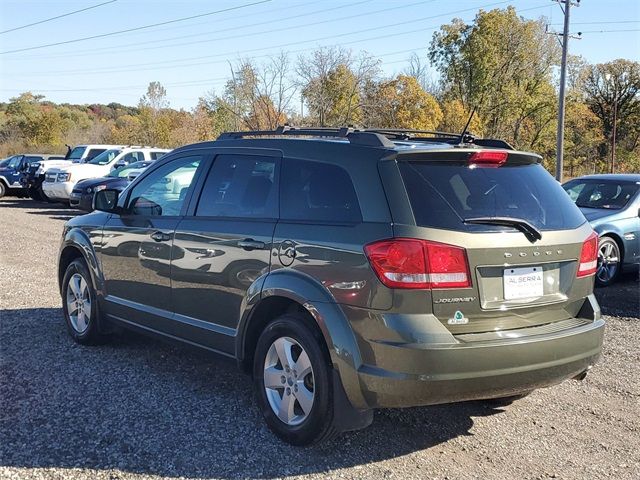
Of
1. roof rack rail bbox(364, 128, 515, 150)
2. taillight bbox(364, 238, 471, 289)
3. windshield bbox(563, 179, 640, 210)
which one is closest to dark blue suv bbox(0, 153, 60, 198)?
windshield bbox(563, 179, 640, 210)

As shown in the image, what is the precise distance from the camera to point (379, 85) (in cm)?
3744

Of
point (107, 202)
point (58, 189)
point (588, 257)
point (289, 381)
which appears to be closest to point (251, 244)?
point (289, 381)

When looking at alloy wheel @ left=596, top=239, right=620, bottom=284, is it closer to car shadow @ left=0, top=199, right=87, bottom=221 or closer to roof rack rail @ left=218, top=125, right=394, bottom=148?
roof rack rail @ left=218, top=125, right=394, bottom=148

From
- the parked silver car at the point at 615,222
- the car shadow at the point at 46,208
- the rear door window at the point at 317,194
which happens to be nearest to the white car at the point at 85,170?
the car shadow at the point at 46,208

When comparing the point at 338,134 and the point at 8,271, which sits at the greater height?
the point at 338,134

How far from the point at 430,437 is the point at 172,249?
7.29 ft

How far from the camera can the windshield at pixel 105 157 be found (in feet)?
70.0

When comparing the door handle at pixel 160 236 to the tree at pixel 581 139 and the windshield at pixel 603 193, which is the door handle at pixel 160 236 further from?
the tree at pixel 581 139

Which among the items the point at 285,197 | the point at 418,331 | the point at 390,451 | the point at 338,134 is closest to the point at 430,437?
the point at 390,451

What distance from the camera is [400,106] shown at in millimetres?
36562

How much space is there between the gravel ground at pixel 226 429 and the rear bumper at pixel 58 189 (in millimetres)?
14738

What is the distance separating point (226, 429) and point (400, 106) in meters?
33.9

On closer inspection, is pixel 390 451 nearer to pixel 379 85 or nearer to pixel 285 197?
pixel 285 197

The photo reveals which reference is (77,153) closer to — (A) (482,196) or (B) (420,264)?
(A) (482,196)
